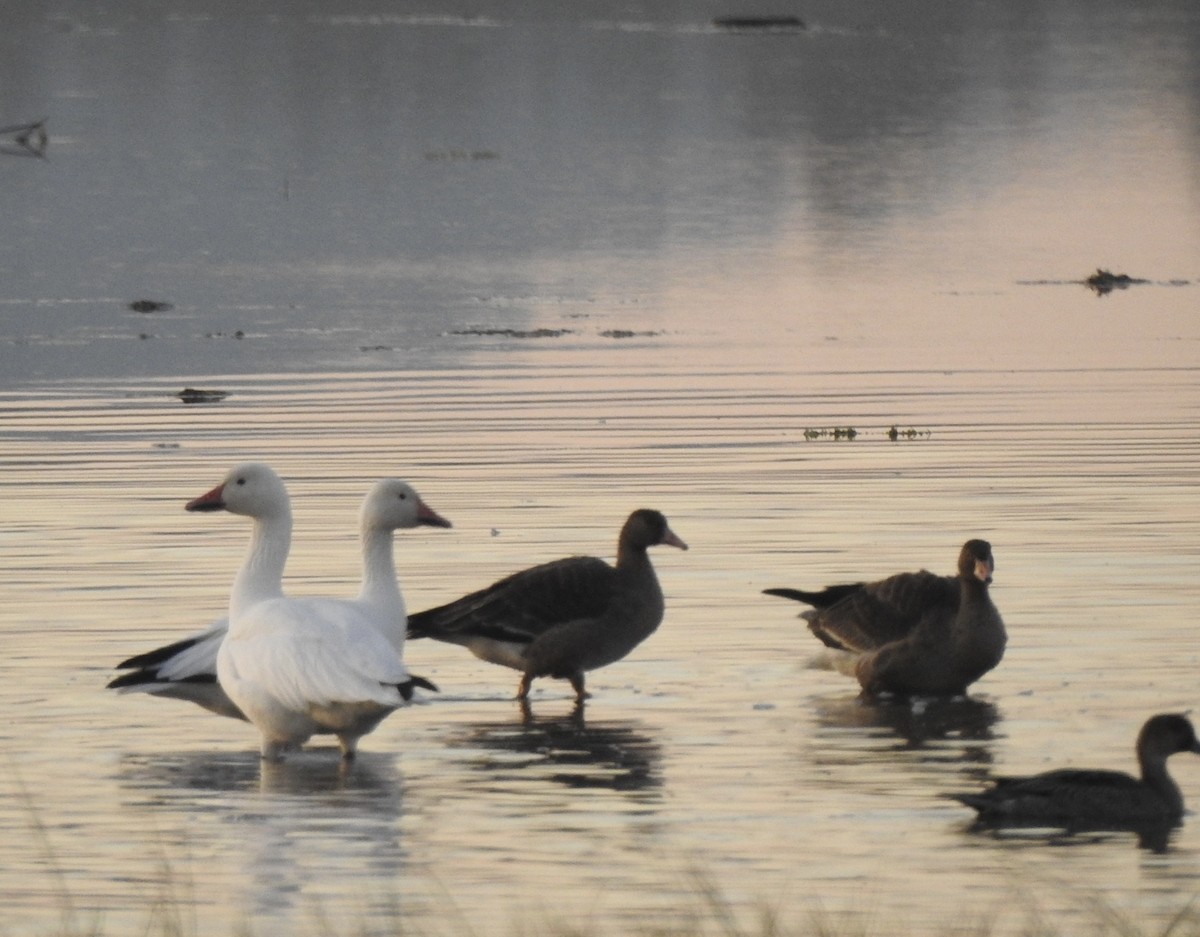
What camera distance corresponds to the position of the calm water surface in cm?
1020

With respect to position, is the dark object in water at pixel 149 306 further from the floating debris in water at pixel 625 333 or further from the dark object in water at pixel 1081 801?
the dark object in water at pixel 1081 801

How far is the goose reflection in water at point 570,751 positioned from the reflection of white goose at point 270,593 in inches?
25.1

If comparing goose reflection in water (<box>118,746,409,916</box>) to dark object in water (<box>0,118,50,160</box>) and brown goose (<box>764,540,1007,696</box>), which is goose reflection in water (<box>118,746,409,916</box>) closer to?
brown goose (<box>764,540,1007,696</box>)

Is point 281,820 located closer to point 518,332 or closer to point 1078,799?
point 1078,799

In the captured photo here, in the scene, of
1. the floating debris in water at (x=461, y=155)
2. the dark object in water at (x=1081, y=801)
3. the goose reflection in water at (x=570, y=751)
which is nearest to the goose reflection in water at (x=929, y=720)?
the goose reflection in water at (x=570, y=751)

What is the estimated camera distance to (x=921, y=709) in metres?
13.4

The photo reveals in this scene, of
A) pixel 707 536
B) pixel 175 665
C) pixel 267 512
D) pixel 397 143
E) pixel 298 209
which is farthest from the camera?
pixel 397 143

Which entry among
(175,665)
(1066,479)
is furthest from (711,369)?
(175,665)

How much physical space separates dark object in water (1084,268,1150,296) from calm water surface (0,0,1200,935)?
25 centimetres

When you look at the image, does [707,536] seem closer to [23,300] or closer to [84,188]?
[23,300]

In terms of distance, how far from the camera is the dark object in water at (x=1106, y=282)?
3441cm

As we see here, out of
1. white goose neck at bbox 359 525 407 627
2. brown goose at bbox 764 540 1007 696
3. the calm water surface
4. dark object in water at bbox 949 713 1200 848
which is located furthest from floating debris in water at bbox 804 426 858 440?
dark object in water at bbox 949 713 1200 848

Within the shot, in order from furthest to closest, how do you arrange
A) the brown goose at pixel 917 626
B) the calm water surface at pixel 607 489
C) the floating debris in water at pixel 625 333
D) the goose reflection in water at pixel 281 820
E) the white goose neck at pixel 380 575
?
1. the floating debris in water at pixel 625 333
2. the brown goose at pixel 917 626
3. the white goose neck at pixel 380 575
4. the calm water surface at pixel 607 489
5. the goose reflection in water at pixel 281 820

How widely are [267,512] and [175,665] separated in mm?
1109
